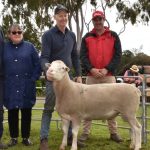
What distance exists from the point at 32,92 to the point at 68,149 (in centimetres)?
112

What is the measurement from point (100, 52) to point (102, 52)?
34mm

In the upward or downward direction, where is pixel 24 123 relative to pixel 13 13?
downward

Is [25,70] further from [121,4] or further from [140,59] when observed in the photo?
[140,59]

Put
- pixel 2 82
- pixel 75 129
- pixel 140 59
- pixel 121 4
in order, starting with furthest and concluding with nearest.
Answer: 1. pixel 140 59
2. pixel 121 4
3. pixel 2 82
4. pixel 75 129

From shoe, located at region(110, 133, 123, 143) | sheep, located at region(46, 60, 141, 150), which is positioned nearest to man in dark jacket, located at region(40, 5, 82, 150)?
sheep, located at region(46, 60, 141, 150)

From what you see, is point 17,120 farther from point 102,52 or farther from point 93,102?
point 102,52

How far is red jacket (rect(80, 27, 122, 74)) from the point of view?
7883 mm

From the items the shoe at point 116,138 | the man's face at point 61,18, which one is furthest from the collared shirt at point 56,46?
the shoe at point 116,138

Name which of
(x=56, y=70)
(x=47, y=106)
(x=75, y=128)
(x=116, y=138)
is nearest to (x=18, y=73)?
(x=47, y=106)

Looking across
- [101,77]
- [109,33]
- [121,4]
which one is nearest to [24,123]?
[101,77]

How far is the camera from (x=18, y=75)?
770cm

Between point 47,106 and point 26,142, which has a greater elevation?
point 47,106

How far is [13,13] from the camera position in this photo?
126 feet

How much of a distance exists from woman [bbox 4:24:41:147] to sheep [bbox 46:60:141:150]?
0.75 m
